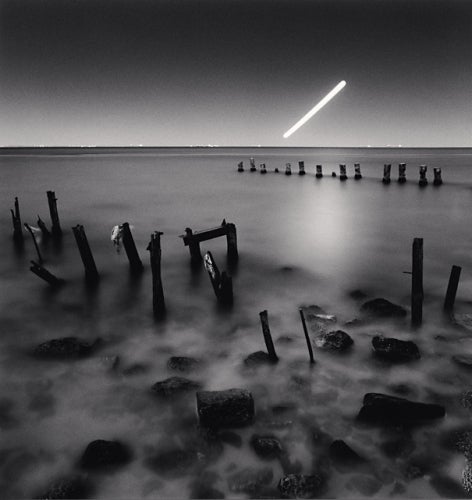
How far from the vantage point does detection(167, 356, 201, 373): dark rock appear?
539cm

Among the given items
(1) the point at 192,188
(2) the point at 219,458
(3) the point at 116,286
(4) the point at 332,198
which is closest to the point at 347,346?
(2) the point at 219,458

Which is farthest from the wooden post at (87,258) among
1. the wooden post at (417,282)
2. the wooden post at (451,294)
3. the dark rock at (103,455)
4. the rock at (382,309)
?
the wooden post at (451,294)

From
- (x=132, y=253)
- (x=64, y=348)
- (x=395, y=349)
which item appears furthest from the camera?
(x=132, y=253)

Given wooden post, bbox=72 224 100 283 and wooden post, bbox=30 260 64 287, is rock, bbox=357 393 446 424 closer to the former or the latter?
wooden post, bbox=72 224 100 283

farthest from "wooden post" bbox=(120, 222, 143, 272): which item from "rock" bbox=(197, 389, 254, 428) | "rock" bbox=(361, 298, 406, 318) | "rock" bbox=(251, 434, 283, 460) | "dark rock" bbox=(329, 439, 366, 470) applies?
"dark rock" bbox=(329, 439, 366, 470)

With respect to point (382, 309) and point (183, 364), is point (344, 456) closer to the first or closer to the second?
point (183, 364)

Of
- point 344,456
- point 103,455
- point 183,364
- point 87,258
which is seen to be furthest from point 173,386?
point 87,258

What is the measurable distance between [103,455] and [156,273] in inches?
132

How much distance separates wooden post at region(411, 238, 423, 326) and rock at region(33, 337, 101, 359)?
511 centimetres

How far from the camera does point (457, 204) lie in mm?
20219

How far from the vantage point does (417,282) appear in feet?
20.2

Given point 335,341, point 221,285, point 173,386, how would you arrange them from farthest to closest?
point 221,285 < point 335,341 < point 173,386

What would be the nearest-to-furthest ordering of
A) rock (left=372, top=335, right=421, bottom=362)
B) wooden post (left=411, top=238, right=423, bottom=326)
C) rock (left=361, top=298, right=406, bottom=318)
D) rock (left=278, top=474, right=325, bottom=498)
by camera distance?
rock (left=278, top=474, right=325, bottom=498), rock (left=372, top=335, right=421, bottom=362), wooden post (left=411, top=238, right=423, bottom=326), rock (left=361, top=298, right=406, bottom=318)

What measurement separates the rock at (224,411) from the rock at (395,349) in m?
2.24
